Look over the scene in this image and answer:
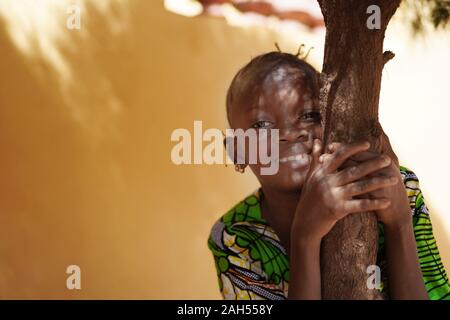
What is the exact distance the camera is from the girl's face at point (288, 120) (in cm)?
213

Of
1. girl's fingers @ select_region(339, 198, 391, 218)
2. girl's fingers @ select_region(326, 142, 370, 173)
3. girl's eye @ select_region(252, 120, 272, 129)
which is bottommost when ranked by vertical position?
girl's fingers @ select_region(339, 198, 391, 218)

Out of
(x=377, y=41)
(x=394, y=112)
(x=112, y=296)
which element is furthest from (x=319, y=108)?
→ (x=112, y=296)

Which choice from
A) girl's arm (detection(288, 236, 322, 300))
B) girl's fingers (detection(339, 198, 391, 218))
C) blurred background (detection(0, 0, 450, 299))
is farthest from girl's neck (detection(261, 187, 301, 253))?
blurred background (detection(0, 0, 450, 299))

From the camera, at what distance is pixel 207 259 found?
4723 millimetres

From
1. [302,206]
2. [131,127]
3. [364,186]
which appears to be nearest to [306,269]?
[302,206]

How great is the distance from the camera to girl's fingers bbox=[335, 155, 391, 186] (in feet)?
5.98

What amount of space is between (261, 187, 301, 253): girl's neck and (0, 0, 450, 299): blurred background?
89.0 inches

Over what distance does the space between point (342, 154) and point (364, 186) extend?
0.32ft

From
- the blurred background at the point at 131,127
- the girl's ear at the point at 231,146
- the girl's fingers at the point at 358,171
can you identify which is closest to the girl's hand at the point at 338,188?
the girl's fingers at the point at 358,171

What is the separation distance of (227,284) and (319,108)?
60cm

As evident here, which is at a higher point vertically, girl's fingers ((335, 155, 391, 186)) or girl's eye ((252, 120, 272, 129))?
girl's eye ((252, 120, 272, 129))

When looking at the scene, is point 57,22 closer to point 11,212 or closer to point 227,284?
point 11,212

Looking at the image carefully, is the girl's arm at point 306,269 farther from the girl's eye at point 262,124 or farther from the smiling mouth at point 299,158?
the girl's eye at point 262,124

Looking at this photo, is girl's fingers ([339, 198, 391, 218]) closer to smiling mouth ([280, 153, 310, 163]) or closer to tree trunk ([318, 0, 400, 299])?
tree trunk ([318, 0, 400, 299])
